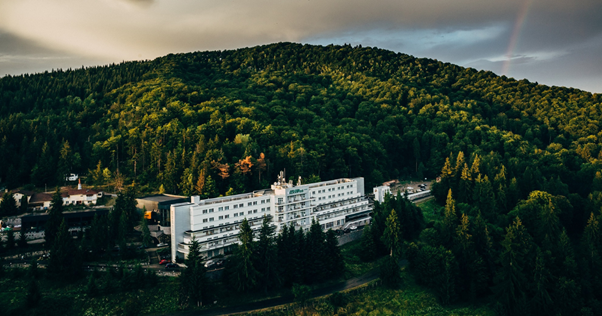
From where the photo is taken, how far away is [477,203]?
212 feet

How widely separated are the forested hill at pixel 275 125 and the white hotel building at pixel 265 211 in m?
10.0

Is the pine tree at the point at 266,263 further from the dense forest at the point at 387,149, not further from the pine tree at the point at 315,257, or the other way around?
the dense forest at the point at 387,149

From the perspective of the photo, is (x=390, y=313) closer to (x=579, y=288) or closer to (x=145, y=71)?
(x=579, y=288)

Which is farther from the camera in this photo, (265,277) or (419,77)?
(419,77)

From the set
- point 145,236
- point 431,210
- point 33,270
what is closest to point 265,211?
point 145,236

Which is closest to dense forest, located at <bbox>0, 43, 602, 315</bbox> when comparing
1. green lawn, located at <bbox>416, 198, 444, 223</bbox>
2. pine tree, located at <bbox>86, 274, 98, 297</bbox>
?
green lawn, located at <bbox>416, 198, 444, 223</bbox>

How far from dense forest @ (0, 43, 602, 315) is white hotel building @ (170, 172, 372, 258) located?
23.5ft

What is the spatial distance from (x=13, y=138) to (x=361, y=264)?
64.9 m

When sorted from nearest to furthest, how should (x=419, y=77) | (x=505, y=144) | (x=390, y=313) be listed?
(x=390, y=313) < (x=505, y=144) < (x=419, y=77)

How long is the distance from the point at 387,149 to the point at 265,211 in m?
50.8

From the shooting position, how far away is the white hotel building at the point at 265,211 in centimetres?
4528

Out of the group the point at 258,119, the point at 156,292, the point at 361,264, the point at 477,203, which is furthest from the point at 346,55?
the point at 156,292

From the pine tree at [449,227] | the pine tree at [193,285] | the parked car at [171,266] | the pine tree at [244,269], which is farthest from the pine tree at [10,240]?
the pine tree at [449,227]

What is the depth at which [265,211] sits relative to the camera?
5206 centimetres
